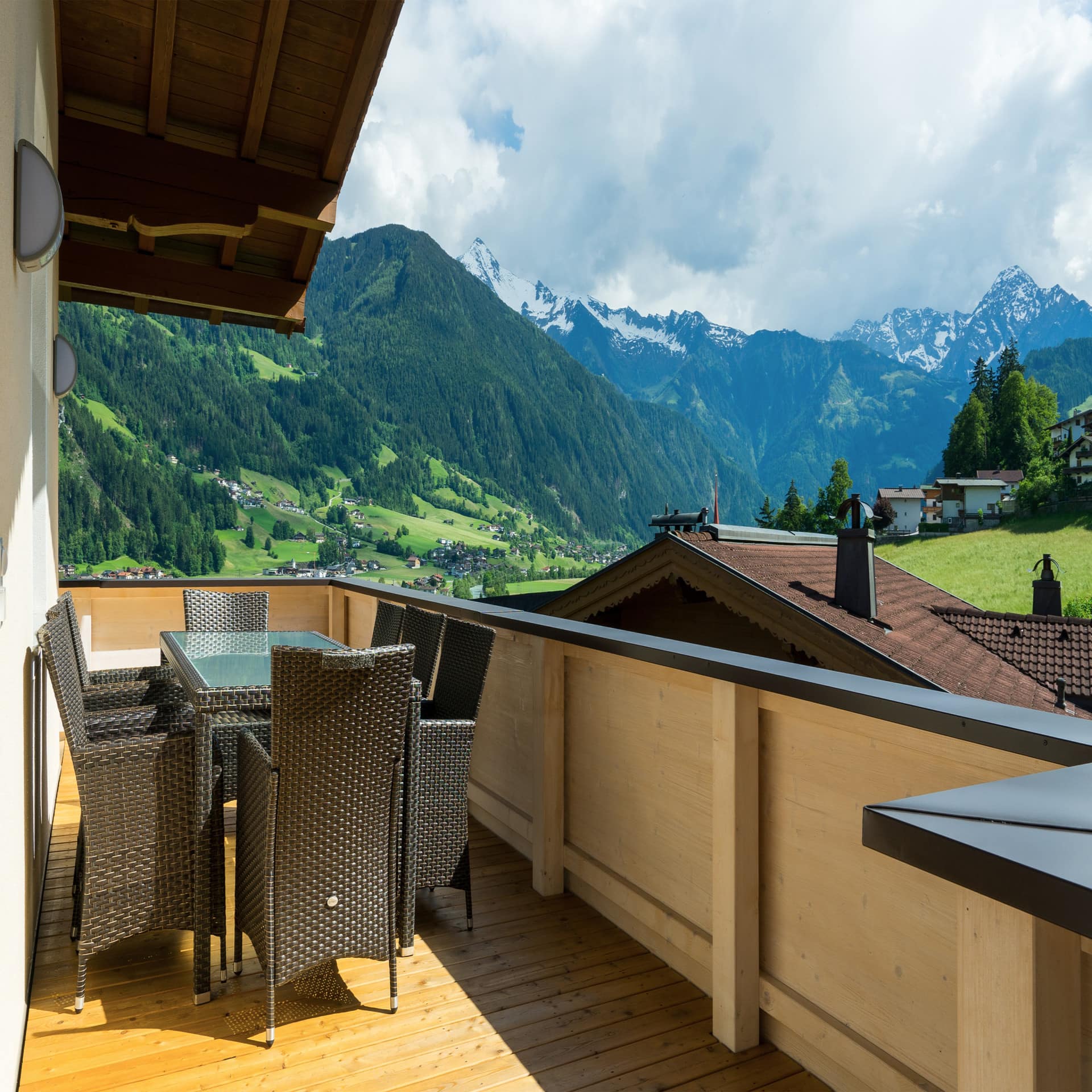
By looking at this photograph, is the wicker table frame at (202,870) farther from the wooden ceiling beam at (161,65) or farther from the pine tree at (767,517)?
the pine tree at (767,517)

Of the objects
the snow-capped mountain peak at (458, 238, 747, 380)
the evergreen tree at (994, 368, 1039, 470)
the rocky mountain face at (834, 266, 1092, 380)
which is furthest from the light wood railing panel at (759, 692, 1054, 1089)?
the rocky mountain face at (834, 266, 1092, 380)

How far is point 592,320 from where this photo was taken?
180 meters

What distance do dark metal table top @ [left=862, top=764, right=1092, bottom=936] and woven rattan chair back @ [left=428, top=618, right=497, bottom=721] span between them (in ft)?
6.51

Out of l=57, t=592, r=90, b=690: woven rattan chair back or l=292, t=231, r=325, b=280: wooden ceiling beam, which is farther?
l=292, t=231, r=325, b=280: wooden ceiling beam

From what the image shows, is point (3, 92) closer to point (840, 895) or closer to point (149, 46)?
point (149, 46)

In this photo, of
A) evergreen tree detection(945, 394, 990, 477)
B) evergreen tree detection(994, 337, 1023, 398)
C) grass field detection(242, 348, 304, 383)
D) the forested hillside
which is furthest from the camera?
grass field detection(242, 348, 304, 383)

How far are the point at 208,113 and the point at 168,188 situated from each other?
0.41m

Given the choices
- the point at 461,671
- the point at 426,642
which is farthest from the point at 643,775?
the point at 426,642

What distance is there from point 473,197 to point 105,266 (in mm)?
156878

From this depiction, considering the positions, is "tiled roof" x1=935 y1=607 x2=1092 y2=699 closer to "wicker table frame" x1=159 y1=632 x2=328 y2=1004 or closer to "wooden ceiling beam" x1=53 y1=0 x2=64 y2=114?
"wicker table frame" x1=159 y1=632 x2=328 y2=1004

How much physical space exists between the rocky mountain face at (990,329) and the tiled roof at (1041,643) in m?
172

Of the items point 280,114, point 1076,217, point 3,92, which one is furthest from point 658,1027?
point 1076,217

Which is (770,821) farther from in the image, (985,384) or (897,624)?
(985,384)

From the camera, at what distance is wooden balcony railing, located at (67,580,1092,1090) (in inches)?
59.6
